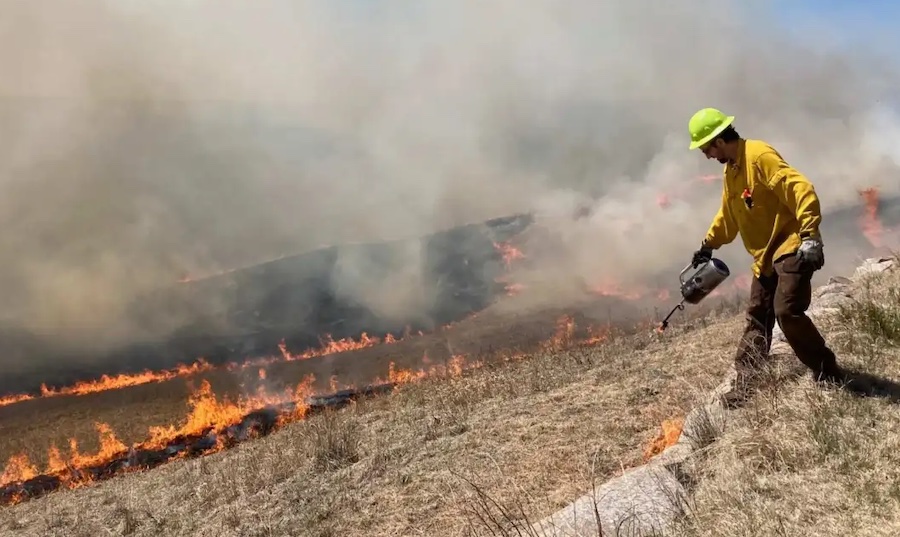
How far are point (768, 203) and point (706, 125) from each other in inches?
27.2

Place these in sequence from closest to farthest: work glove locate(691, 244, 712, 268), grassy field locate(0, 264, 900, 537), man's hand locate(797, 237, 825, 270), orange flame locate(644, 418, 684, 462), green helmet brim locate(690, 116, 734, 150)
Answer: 1. grassy field locate(0, 264, 900, 537)
2. man's hand locate(797, 237, 825, 270)
3. green helmet brim locate(690, 116, 734, 150)
4. orange flame locate(644, 418, 684, 462)
5. work glove locate(691, 244, 712, 268)

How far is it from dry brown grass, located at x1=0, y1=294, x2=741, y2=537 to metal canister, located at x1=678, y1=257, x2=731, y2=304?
0.84 metres

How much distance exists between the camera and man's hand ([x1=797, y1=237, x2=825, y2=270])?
345 cm

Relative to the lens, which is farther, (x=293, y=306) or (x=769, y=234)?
(x=293, y=306)

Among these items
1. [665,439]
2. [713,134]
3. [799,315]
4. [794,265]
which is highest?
[713,134]

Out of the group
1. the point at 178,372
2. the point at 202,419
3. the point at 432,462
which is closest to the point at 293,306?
the point at 178,372

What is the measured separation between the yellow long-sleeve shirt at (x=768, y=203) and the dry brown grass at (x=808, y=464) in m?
0.97

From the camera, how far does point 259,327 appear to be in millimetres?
24891

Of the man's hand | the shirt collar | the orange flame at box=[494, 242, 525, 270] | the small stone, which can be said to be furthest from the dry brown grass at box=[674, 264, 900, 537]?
the orange flame at box=[494, 242, 525, 270]

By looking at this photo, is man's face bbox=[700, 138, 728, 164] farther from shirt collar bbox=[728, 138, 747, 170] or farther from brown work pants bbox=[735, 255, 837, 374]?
brown work pants bbox=[735, 255, 837, 374]

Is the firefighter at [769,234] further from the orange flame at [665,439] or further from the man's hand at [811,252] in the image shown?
the orange flame at [665,439]

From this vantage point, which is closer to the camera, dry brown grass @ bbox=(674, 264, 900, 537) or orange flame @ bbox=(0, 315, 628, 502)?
dry brown grass @ bbox=(674, 264, 900, 537)

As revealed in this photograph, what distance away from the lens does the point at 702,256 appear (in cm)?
486

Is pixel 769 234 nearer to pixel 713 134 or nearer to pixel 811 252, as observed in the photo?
pixel 811 252
